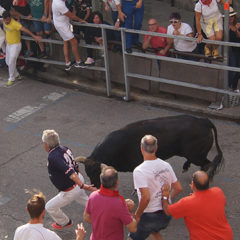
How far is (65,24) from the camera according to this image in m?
10.2

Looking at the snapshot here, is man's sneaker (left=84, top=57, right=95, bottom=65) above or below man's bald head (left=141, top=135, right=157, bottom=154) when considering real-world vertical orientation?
below

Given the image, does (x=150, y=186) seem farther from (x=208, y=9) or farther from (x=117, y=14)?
(x=117, y=14)

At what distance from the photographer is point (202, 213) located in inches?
178

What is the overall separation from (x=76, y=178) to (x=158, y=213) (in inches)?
46.4

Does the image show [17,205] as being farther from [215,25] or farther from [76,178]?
[215,25]

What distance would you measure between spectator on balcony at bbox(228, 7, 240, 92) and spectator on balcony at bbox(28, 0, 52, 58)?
13.9ft

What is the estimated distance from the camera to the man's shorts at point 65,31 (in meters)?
10.2

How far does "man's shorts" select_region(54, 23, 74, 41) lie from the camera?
33.3 feet

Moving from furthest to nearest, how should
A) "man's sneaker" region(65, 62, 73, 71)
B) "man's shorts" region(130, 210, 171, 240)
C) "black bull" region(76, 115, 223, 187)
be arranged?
"man's sneaker" region(65, 62, 73, 71) < "black bull" region(76, 115, 223, 187) < "man's shorts" region(130, 210, 171, 240)

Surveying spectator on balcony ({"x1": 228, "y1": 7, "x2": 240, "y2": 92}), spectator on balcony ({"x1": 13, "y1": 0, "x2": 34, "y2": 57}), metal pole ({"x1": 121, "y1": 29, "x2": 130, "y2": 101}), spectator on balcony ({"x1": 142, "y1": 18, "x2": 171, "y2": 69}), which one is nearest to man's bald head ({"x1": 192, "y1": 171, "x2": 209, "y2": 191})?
spectator on balcony ({"x1": 228, "y1": 7, "x2": 240, "y2": 92})

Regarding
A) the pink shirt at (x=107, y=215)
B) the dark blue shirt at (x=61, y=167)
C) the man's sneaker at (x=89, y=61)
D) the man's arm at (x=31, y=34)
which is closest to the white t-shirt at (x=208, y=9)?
the man's sneaker at (x=89, y=61)

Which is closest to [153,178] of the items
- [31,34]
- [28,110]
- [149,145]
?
[149,145]

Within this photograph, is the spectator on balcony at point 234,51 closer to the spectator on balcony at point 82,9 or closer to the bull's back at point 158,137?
the bull's back at point 158,137

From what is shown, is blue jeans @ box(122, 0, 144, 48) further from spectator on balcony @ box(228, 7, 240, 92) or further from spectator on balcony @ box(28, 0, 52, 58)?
spectator on balcony @ box(28, 0, 52, 58)
